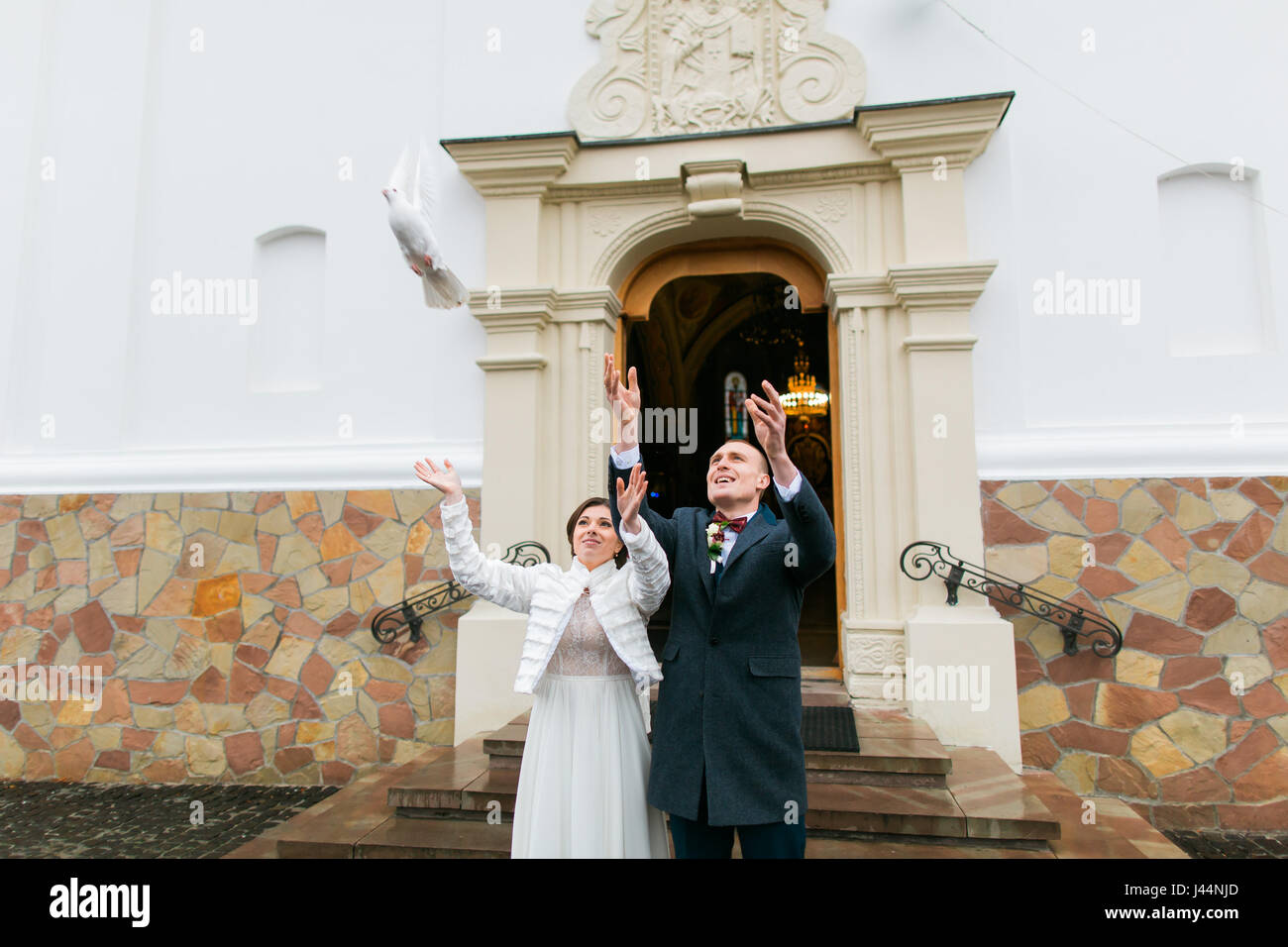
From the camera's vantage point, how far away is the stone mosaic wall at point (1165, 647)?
174 inches

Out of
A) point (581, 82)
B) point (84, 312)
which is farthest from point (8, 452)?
point (581, 82)

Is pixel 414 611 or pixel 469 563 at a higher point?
pixel 469 563

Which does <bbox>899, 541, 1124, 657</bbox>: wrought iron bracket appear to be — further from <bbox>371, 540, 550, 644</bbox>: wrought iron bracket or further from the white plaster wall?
<bbox>371, 540, 550, 644</bbox>: wrought iron bracket

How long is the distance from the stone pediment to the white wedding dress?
13.1ft

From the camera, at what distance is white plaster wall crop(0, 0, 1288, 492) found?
4.84 m

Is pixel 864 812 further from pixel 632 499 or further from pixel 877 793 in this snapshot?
pixel 632 499

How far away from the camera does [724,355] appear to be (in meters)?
13.3

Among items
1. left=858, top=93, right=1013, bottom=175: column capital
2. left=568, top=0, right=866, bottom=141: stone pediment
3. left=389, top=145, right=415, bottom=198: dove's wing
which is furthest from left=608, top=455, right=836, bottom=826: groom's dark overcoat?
left=568, top=0, right=866, bottom=141: stone pediment

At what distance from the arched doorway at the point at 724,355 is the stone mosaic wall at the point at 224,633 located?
2.32 meters

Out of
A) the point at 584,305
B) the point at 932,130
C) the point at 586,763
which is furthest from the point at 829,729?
the point at 932,130

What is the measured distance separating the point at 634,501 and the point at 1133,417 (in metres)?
4.03

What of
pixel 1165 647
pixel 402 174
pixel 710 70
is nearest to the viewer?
pixel 402 174

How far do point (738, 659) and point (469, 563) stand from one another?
92cm

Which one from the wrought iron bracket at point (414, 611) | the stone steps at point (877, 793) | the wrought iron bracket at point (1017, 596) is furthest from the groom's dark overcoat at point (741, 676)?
the wrought iron bracket at point (414, 611)
